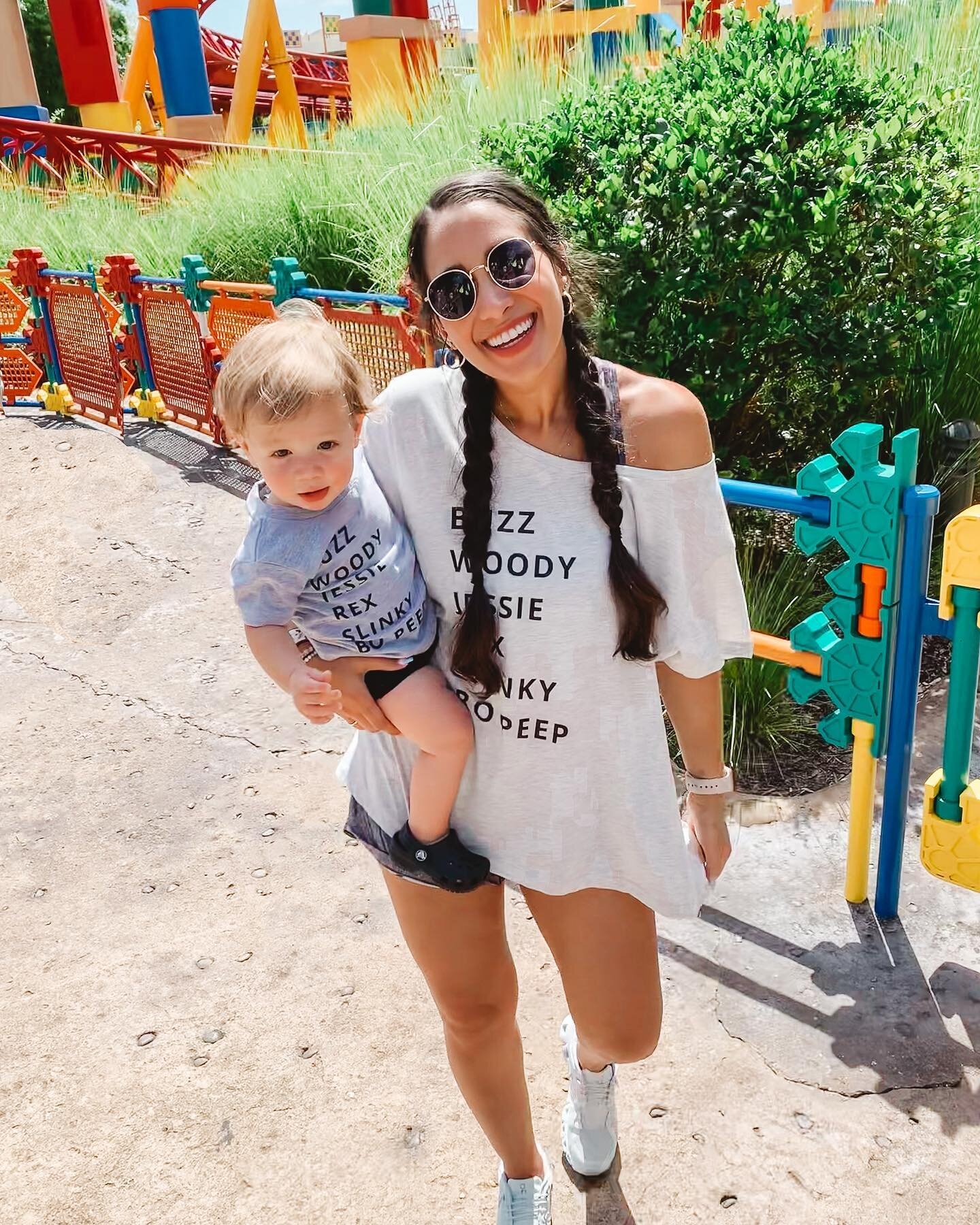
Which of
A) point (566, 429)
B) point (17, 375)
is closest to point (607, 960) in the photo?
point (566, 429)

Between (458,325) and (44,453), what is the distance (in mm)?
6846

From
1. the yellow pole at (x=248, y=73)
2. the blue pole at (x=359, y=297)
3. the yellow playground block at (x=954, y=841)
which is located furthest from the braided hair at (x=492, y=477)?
the yellow pole at (x=248, y=73)

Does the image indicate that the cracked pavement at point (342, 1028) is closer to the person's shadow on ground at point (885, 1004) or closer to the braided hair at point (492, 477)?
the person's shadow on ground at point (885, 1004)

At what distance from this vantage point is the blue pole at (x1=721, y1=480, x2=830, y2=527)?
8.05ft

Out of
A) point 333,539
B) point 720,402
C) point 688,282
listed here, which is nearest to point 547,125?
point 688,282

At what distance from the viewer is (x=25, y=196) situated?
14.8 meters

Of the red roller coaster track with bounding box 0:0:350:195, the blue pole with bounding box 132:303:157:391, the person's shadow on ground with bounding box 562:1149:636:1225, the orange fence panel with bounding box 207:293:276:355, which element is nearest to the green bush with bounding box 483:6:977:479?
the person's shadow on ground with bounding box 562:1149:636:1225

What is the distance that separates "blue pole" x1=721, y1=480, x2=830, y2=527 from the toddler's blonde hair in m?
1.08

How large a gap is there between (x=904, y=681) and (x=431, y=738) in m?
1.42

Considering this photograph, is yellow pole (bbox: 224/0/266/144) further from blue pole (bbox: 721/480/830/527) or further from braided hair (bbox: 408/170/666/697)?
braided hair (bbox: 408/170/666/697)

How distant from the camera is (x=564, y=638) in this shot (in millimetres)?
1657

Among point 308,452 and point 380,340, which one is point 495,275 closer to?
point 308,452

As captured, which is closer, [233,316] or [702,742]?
[702,742]

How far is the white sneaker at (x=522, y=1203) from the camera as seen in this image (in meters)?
2.02
